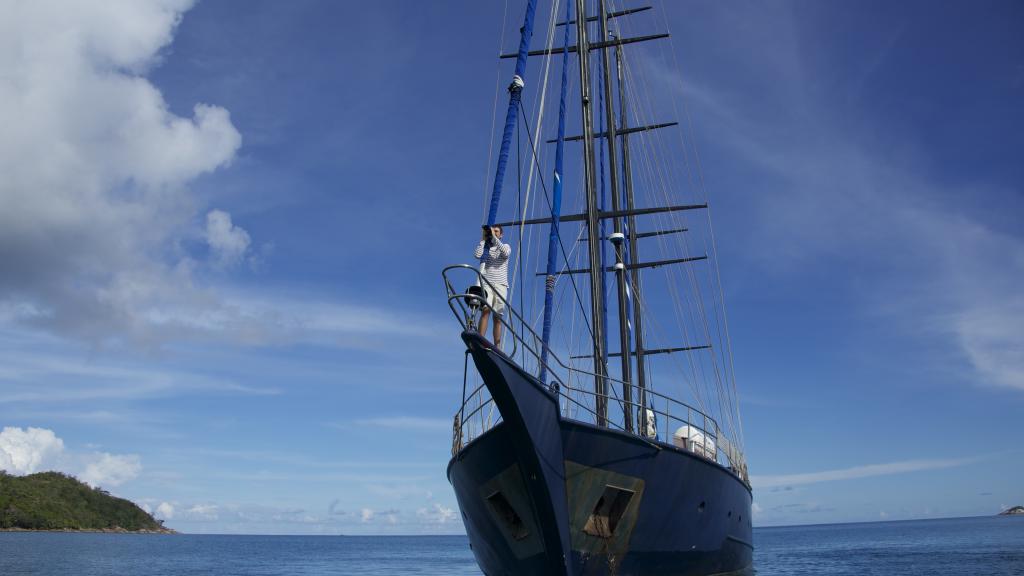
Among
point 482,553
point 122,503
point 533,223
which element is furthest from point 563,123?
point 122,503

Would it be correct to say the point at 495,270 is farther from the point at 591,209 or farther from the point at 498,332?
the point at 591,209

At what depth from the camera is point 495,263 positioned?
37.1ft

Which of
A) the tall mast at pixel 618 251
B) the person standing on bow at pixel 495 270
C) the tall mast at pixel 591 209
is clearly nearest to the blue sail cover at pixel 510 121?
the person standing on bow at pixel 495 270

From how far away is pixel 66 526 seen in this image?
134500 millimetres

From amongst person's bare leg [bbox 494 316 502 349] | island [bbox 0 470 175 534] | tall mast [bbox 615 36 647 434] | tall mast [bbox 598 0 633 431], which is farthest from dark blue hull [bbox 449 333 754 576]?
island [bbox 0 470 175 534]

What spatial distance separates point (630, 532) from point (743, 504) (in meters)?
8.49

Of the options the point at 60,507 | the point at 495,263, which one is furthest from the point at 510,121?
the point at 60,507

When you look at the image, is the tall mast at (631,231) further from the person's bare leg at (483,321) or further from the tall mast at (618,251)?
the person's bare leg at (483,321)

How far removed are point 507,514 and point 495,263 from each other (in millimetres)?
4925

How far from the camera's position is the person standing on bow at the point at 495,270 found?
36.3 ft

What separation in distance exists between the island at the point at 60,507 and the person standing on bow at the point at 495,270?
487 feet

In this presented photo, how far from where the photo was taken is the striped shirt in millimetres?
11219

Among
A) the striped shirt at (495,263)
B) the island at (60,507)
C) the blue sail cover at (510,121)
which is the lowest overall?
the island at (60,507)

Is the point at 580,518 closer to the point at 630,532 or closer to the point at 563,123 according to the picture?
the point at 630,532
